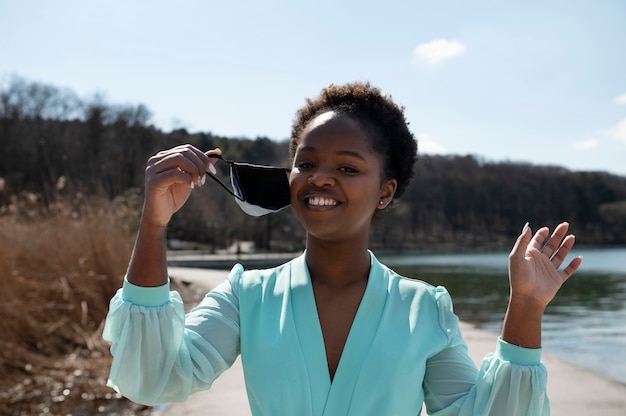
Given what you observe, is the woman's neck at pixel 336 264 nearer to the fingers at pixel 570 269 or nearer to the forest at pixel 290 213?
the fingers at pixel 570 269

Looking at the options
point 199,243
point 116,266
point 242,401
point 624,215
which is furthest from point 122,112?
point 624,215

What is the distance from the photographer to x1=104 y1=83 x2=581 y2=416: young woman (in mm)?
1424

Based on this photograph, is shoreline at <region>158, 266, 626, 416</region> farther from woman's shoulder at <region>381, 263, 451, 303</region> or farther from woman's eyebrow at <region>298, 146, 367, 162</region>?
woman's eyebrow at <region>298, 146, 367, 162</region>

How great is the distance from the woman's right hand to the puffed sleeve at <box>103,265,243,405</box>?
6.9 inches

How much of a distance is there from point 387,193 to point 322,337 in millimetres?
497

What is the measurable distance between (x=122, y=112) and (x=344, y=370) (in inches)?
1746

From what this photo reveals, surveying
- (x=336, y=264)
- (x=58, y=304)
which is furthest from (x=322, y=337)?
(x=58, y=304)

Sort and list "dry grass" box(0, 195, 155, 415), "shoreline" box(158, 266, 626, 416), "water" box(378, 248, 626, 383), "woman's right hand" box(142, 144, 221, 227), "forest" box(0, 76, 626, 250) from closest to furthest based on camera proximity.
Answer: "woman's right hand" box(142, 144, 221, 227), "shoreline" box(158, 266, 626, 416), "dry grass" box(0, 195, 155, 415), "water" box(378, 248, 626, 383), "forest" box(0, 76, 626, 250)

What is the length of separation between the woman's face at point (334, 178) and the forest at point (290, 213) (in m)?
8.78

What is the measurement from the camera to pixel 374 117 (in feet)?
5.73

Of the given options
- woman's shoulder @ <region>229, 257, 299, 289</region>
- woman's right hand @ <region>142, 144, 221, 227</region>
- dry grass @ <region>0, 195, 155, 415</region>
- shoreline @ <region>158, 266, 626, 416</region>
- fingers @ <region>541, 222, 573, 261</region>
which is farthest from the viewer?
dry grass @ <region>0, 195, 155, 415</region>

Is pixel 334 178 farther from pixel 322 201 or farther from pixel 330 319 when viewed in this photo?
pixel 330 319

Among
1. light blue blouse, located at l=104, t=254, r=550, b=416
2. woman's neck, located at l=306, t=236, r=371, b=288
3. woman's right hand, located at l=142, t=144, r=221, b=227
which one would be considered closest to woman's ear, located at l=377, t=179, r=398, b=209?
woman's neck, located at l=306, t=236, r=371, b=288

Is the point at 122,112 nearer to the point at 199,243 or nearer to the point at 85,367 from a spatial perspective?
the point at 199,243
